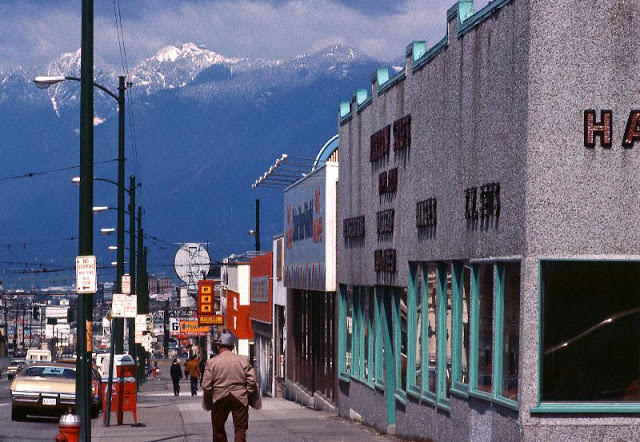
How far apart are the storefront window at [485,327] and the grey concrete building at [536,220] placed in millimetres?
37

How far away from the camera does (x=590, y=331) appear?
1418cm

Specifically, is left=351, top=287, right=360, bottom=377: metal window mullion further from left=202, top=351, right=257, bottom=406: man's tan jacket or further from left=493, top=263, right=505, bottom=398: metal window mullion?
left=493, top=263, right=505, bottom=398: metal window mullion

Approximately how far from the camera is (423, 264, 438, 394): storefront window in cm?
1983

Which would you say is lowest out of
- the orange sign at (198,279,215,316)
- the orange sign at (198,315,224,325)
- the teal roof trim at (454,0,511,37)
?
the orange sign at (198,315,224,325)

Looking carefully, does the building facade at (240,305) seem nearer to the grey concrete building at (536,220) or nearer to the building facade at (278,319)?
the building facade at (278,319)

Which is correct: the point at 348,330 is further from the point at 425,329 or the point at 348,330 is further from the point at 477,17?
the point at 477,17

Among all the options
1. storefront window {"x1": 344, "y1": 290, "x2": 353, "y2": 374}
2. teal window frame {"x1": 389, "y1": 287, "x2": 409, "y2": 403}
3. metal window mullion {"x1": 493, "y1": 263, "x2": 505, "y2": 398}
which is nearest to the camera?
metal window mullion {"x1": 493, "y1": 263, "x2": 505, "y2": 398}

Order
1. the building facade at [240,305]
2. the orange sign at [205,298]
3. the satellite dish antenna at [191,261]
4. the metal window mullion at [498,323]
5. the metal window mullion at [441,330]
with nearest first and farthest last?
the metal window mullion at [498,323]
the metal window mullion at [441,330]
the building facade at [240,305]
the orange sign at [205,298]
the satellite dish antenna at [191,261]

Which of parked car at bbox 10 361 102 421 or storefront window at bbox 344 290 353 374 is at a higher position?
storefront window at bbox 344 290 353 374

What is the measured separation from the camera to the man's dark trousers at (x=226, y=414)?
16.5 m

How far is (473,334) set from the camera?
17.0 meters

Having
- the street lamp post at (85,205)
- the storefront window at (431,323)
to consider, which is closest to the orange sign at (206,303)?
the storefront window at (431,323)

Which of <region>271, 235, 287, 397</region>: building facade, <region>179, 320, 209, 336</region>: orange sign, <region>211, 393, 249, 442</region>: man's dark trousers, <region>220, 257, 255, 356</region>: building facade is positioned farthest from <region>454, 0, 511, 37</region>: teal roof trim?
<region>179, 320, 209, 336</region>: orange sign

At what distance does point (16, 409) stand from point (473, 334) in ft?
52.9
